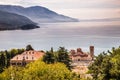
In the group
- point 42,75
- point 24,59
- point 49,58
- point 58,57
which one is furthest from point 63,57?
point 24,59

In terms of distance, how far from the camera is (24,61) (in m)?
57.3

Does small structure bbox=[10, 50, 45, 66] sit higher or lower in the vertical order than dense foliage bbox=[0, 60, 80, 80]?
higher

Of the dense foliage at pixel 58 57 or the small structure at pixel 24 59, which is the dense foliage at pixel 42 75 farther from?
the small structure at pixel 24 59

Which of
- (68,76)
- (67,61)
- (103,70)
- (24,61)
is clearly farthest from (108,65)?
(24,61)

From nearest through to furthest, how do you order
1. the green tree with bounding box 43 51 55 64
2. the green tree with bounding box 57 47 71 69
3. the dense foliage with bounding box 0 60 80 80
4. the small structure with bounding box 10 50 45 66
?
the dense foliage with bounding box 0 60 80 80, the green tree with bounding box 57 47 71 69, the green tree with bounding box 43 51 55 64, the small structure with bounding box 10 50 45 66

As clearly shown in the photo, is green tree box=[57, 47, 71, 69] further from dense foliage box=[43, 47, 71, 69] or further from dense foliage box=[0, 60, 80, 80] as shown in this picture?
dense foliage box=[0, 60, 80, 80]

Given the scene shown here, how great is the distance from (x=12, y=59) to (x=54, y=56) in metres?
17.9

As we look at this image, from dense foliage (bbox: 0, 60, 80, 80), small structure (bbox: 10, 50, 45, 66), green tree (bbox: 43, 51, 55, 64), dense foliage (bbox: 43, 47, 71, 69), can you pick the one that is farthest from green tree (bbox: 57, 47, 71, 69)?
small structure (bbox: 10, 50, 45, 66)

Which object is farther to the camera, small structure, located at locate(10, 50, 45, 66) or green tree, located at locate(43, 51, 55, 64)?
small structure, located at locate(10, 50, 45, 66)

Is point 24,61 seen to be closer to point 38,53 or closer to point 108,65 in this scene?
point 38,53

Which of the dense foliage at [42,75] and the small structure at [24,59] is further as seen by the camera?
the small structure at [24,59]

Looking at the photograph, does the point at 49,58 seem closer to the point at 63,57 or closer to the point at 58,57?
the point at 58,57

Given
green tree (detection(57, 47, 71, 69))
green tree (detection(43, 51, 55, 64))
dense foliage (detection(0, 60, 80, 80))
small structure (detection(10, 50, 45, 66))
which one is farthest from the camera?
small structure (detection(10, 50, 45, 66))

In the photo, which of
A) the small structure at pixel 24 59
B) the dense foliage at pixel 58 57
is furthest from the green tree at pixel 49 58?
the small structure at pixel 24 59
